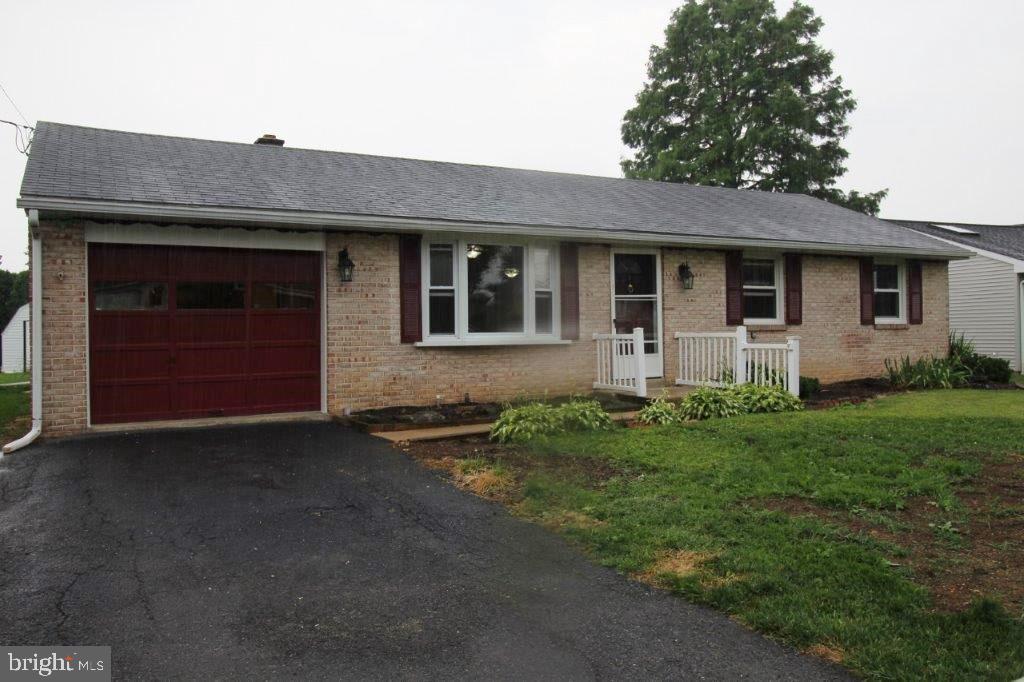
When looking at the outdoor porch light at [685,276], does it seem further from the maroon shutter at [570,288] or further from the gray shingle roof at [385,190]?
the maroon shutter at [570,288]

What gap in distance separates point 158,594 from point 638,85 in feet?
109

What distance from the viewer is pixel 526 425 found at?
7895 millimetres

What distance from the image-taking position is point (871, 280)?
1423 centimetres

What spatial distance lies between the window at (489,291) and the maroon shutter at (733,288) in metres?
3.53

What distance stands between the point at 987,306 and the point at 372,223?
17.9 meters

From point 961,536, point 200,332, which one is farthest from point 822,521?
point 200,332

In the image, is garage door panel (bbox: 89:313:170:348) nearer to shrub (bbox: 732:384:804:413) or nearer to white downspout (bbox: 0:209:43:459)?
white downspout (bbox: 0:209:43:459)

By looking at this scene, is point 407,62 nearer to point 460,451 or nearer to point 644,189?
point 644,189


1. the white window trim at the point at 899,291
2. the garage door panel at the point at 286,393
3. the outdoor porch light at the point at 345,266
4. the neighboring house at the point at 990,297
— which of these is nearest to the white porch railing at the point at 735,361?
the white window trim at the point at 899,291

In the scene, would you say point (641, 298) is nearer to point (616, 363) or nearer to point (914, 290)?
point (616, 363)

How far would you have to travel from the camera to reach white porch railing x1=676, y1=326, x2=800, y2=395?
10.5 m

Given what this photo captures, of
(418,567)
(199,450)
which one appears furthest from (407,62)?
(418,567)
